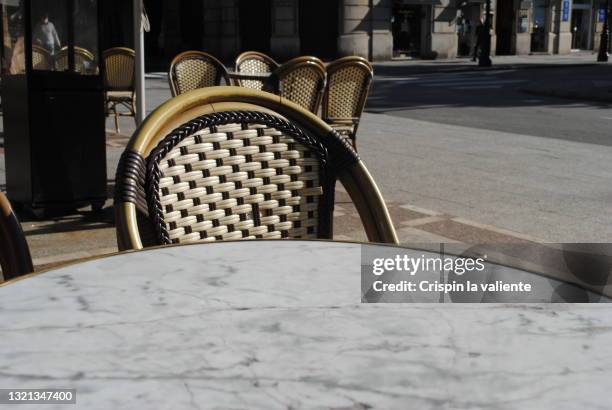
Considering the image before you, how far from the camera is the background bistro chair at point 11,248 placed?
2.06 metres

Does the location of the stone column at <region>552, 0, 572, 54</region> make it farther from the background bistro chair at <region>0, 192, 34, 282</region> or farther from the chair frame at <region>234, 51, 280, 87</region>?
the background bistro chair at <region>0, 192, 34, 282</region>

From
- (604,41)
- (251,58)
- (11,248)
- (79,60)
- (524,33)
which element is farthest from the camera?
(524,33)

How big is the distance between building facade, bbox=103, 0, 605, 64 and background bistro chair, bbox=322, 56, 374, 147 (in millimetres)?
23825

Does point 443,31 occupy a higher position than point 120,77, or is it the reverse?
point 443,31

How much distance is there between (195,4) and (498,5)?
1614 cm

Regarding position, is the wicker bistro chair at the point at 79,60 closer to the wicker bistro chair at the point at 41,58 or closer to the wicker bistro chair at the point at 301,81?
the wicker bistro chair at the point at 41,58

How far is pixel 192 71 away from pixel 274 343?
638 centimetres

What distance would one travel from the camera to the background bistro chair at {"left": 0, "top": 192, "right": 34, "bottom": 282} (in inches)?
81.3

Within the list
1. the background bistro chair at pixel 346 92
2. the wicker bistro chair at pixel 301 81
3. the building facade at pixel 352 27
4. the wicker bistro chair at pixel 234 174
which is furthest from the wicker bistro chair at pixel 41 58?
the building facade at pixel 352 27

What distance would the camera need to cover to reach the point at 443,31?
3806cm

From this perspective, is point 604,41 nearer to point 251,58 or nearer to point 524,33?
point 524,33

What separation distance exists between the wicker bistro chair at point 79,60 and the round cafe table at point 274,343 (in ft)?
14.4

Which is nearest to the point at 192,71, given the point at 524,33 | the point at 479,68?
the point at 479,68

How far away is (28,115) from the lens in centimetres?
554
